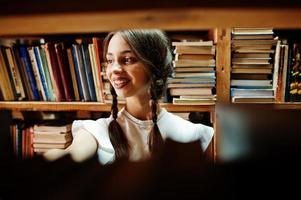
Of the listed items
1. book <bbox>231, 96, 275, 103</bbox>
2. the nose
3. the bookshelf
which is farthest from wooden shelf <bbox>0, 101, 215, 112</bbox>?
the bookshelf

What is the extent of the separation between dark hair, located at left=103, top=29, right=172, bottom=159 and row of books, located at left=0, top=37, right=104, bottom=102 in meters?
0.15

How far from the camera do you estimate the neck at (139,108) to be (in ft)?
5.21

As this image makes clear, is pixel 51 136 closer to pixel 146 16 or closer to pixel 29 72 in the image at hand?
pixel 29 72

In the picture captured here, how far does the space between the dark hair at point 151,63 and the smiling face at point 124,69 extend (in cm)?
3

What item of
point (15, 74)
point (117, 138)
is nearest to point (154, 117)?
point (117, 138)

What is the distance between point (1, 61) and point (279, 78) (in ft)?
5.17

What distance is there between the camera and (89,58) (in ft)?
5.59

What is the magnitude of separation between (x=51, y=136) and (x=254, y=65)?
4.14 feet

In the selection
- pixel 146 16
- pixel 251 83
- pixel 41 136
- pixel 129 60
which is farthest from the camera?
pixel 41 136

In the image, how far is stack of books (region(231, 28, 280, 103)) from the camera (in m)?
1.54

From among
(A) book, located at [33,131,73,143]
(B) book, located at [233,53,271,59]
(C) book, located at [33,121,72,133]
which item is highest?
(B) book, located at [233,53,271,59]

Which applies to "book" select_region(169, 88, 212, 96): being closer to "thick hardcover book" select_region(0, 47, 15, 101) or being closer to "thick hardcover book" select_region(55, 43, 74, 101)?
"thick hardcover book" select_region(55, 43, 74, 101)

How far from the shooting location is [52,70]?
175 centimetres

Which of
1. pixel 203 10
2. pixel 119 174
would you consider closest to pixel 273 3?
pixel 203 10
